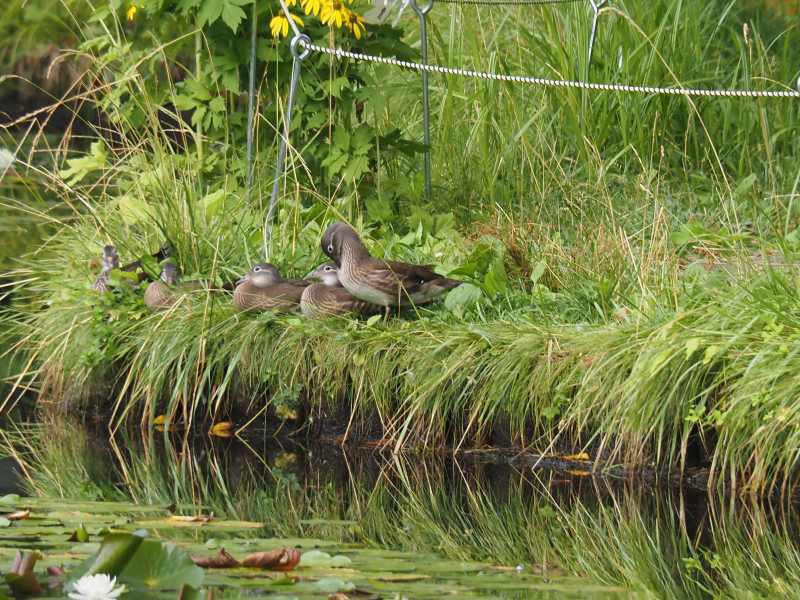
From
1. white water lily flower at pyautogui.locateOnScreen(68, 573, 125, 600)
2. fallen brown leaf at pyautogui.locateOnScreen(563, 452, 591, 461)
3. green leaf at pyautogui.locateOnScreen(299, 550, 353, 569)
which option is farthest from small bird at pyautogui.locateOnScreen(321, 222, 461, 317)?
white water lily flower at pyautogui.locateOnScreen(68, 573, 125, 600)

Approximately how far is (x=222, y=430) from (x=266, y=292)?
2.10 ft

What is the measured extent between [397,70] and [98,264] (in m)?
3.55

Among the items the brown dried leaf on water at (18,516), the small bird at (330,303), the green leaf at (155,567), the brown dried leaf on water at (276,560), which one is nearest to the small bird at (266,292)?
the small bird at (330,303)

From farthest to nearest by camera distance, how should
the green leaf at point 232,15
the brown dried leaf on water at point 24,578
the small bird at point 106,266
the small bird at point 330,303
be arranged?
the green leaf at point 232,15, the small bird at point 106,266, the small bird at point 330,303, the brown dried leaf on water at point 24,578

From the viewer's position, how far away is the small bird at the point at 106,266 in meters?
6.93

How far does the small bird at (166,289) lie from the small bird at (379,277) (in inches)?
32.4

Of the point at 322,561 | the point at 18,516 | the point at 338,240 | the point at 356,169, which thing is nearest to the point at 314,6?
the point at 356,169

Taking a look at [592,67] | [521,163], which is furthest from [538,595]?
[592,67]

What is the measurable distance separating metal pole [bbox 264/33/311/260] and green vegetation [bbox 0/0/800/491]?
4.5 inches

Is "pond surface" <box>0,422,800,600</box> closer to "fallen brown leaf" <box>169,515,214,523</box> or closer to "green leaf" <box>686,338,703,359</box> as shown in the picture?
"fallen brown leaf" <box>169,515,214,523</box>

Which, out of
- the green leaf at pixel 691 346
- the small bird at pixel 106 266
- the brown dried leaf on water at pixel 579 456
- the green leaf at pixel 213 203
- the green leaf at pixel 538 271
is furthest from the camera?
the green leaf at pixel 213 203

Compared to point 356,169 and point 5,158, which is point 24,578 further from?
point 356,169

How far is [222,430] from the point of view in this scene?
6410 millimetres

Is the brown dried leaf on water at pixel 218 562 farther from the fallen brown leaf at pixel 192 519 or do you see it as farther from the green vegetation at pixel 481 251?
the green vegetation at pixel 481 251
